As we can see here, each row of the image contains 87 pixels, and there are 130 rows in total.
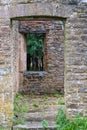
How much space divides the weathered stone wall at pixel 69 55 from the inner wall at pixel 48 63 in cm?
745

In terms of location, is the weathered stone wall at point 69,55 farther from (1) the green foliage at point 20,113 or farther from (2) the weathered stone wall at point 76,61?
(1) the green foliage at point 20,113

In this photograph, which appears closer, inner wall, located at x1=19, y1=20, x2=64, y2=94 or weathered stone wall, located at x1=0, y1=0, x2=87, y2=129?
weathered stone wall, located at x1=0, y1=0, x2=87, y2=129

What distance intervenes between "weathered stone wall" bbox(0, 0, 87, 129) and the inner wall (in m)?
7.45

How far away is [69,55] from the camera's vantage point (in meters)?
9.07

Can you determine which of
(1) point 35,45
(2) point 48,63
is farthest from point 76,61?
(1) point 35,45

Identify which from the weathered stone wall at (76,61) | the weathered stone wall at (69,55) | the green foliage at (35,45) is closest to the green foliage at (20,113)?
the weathered stone wall at (69,55)

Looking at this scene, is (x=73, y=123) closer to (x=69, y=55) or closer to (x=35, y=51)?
(x=69, y=55)

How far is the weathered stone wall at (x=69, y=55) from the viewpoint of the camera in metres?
9.03

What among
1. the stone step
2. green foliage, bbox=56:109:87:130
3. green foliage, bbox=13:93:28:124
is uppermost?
green foliage, bbox=56:109:87:130

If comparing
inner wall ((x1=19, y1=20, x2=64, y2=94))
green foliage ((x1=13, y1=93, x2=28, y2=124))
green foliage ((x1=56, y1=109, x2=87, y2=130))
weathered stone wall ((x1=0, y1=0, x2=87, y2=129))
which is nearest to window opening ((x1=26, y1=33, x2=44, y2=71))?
inner wall ((x1=19, y1=20, x2=64, y2=94))

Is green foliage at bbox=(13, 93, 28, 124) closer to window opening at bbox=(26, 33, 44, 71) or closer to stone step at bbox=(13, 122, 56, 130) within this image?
stone step at bbox=(13, 122, 56, 130)

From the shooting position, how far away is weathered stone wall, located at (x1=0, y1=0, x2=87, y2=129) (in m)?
9.03

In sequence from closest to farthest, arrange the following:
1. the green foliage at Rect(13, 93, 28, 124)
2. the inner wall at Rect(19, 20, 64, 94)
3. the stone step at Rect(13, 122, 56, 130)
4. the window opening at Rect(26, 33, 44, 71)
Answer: the stone step at Rect(13, 122, 56, 130)
the green foliage at Rect(13, 93, 28, 124)
the inner wall at Rect(19, 20, 64, 94)
the window opening at Rect(26, 33, 44, 71)

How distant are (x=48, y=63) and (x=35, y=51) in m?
2.28
